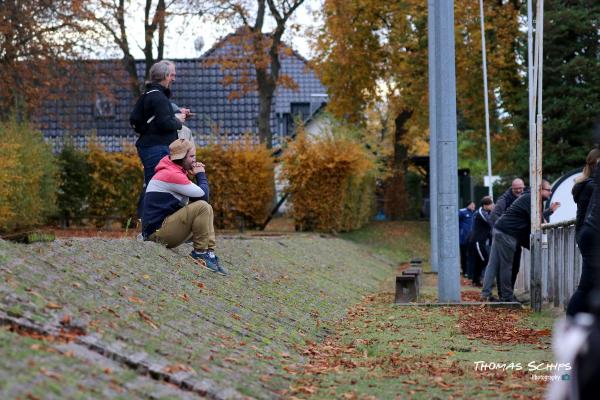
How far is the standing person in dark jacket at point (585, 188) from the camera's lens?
413 inches

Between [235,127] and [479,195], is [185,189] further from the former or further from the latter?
[235,127]

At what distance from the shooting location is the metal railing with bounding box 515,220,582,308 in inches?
566

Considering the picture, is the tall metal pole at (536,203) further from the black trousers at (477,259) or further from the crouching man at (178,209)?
the black trousers at (477,259)

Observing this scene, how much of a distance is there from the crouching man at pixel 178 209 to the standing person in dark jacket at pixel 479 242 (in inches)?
452

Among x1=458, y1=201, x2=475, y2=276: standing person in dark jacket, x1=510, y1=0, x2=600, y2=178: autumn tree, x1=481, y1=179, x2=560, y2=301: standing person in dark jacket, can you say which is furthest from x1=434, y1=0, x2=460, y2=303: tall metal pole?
x1=510, y1=0, x2=600, y2=178: autumn tree

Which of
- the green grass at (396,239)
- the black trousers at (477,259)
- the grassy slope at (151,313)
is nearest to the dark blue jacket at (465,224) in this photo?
the black trousers at (477,259)

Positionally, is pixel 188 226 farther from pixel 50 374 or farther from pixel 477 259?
pixel 477 259

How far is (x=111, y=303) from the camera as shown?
873cm

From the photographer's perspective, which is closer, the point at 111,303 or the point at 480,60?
the point at 111,303

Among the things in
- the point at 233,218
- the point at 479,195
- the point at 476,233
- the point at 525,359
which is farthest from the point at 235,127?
the point at 525,359

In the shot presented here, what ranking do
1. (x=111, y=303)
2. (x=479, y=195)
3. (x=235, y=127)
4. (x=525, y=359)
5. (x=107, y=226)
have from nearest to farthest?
(x=111, y=303)
(x=525, y=359)
(x=107, y=226)
(x=479, y=195)
(x=235, y=127)

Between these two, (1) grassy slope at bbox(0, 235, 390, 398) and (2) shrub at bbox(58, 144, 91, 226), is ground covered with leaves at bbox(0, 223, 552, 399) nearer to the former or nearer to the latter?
(1) grassy slope at bbox(0, 235, 390, 398)

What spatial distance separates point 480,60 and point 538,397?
37921 millimetres

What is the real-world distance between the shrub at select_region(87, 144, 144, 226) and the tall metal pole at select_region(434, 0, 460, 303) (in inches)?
786
